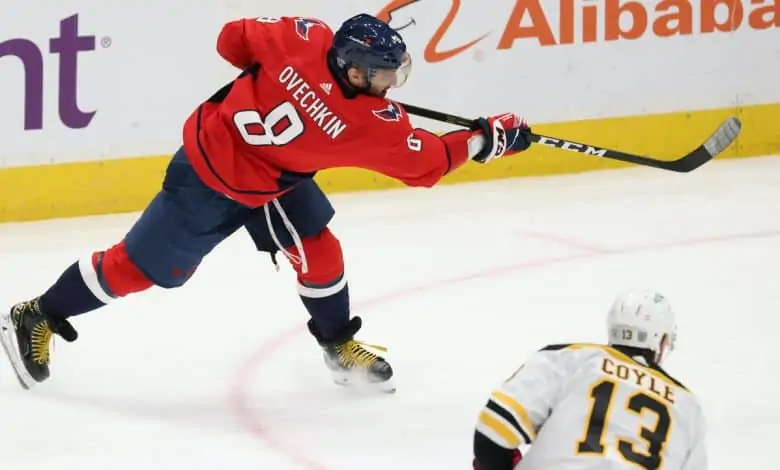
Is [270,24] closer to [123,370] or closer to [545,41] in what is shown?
[123,370]

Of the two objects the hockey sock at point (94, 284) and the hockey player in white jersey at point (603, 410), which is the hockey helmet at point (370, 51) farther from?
the hockey player in white jersey at point (603, 410)

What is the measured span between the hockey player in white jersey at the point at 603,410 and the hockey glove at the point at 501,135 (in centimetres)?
106

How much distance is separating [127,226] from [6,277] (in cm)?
64

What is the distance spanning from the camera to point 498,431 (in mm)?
2104

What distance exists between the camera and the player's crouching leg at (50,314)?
323cm

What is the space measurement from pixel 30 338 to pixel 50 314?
0.07 meters

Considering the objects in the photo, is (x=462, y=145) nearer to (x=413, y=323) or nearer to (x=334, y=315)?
(x=334, y=315)

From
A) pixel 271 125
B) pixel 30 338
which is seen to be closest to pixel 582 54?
pixel 271 125

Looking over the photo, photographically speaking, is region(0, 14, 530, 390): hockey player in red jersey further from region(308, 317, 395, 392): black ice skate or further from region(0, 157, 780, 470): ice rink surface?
region(0, 157, 780, 470): ice rink surface

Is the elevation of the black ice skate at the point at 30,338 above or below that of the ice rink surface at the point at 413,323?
above

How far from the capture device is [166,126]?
5.02m

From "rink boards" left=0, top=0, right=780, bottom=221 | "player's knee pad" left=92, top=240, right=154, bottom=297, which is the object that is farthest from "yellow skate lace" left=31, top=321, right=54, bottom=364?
"rink boards" left=0, top=0, right=780, bottom=221

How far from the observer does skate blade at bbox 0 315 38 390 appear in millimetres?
3293

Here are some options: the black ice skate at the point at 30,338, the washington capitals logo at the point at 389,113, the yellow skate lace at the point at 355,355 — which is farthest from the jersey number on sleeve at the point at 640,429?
the black ice skate at the point at 30,338
